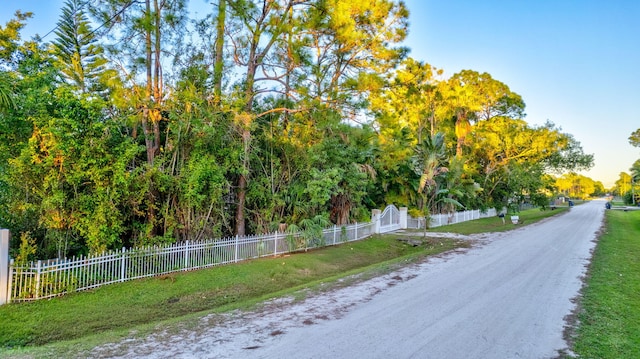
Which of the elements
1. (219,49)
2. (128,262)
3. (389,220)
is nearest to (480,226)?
(389,220)

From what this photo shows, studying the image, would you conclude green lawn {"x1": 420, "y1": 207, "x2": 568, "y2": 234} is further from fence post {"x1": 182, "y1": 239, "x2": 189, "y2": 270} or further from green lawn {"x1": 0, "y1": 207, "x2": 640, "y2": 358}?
fence post {"x1": 182, "y1": 239, "x2": 189, "y2": 270}

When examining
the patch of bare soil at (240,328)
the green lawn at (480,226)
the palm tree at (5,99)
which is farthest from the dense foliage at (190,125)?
the green lawn at (480,226)

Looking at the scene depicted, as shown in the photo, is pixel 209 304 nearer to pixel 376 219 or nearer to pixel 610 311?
pixel 610 311

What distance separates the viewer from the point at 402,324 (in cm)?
551

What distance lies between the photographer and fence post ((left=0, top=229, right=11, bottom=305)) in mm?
6391

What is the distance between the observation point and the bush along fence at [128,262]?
6570mm

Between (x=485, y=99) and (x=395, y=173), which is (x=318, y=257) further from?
(x=485, y=99)

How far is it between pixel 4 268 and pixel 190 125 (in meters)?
4.72

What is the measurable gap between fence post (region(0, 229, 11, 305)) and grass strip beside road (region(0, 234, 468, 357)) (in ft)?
0.76

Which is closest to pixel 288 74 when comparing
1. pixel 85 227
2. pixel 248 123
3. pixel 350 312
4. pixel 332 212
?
pixel 248 123

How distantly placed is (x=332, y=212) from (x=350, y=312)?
30.2 ft

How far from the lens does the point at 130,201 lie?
8539 millimetres

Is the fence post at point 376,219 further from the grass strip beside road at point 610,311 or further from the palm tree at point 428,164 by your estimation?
the grass strip beside road at point 610,311

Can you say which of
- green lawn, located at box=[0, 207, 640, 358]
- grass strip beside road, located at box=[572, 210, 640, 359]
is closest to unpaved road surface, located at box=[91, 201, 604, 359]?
grass strip beside road, located at box=[572, 210, 640, 359]
